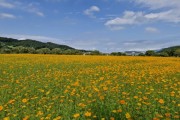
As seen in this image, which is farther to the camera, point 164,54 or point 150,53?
point 150,53

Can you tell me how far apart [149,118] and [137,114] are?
1.80 feet

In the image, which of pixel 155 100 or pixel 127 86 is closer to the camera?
pixel 155 100

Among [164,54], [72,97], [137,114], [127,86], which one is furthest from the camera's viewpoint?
[164,54]

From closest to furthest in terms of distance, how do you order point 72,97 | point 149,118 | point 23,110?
point 149,118 → point 23,110 → point 72,97

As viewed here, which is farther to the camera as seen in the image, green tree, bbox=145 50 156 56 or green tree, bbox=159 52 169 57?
green tree, bbox=145 50 156 56

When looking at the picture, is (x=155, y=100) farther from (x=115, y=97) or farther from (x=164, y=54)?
(x=164, y=54)

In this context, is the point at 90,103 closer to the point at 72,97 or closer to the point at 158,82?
the point at 72,97

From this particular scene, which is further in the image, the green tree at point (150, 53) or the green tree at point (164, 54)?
the green tree at point (150, 53)

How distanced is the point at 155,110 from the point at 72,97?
316 cm

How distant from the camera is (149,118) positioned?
24.2 ft

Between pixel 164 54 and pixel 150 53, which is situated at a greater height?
pixel 150 53

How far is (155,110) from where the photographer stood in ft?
26.9

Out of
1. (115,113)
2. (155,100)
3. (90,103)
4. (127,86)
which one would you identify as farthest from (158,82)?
(115,113)

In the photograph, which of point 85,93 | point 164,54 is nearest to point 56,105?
point 85,93
